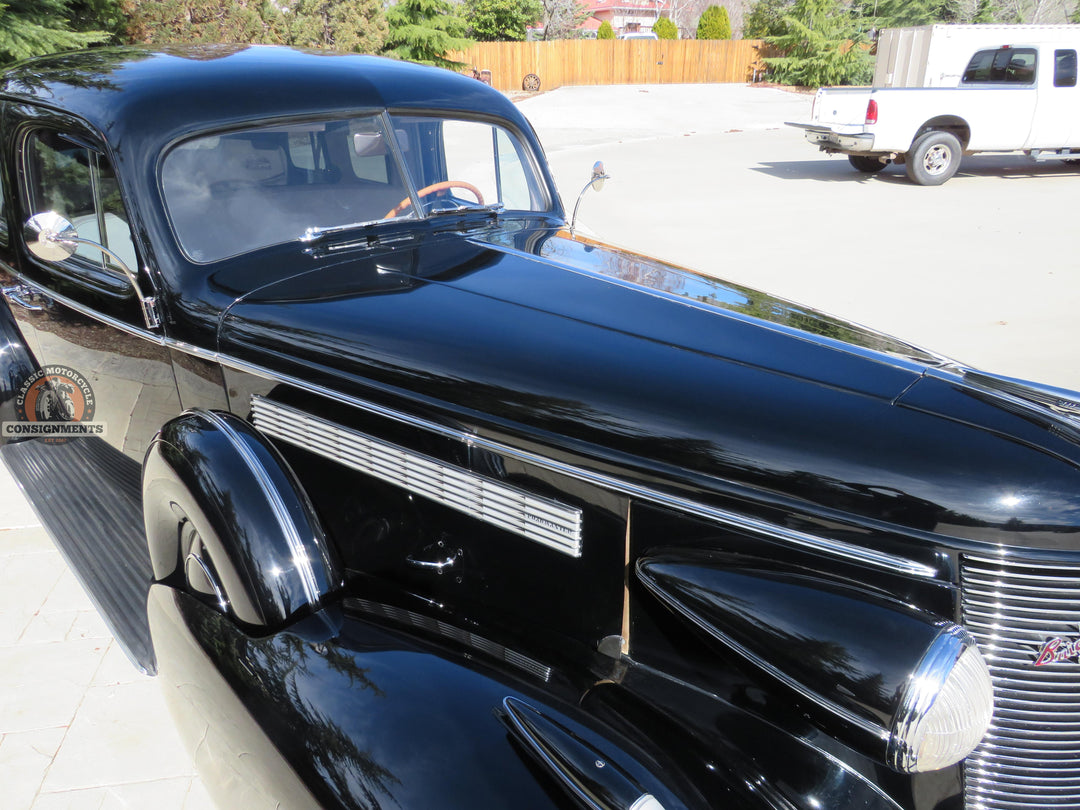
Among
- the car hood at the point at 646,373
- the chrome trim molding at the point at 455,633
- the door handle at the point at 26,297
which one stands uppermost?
the car hood at the point at 646,373

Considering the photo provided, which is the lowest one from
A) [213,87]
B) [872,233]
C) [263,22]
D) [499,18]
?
[872,233]

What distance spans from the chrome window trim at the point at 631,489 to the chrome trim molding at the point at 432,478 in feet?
0.27

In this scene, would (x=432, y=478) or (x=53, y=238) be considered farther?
(x=53, y=238)

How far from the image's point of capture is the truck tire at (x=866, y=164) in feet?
43.4

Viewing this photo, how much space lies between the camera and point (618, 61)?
2875 centimetres

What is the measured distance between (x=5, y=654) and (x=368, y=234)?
6.30 ft

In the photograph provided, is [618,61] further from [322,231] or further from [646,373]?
[646,373]

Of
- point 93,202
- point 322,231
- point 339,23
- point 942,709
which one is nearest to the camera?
point 942,709

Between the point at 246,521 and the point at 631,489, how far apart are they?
0.94 meters

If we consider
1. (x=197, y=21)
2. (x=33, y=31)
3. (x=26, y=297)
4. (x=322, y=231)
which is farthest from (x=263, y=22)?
(x=322, y=231)

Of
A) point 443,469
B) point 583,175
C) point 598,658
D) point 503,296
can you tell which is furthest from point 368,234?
point 583,175

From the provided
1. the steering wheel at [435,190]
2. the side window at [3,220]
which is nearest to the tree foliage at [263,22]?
the side window at [3,220]

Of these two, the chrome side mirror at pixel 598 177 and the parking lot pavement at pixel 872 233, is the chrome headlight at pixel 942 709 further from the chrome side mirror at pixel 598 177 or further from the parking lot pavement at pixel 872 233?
the parking lot pavement at pixel 872 233

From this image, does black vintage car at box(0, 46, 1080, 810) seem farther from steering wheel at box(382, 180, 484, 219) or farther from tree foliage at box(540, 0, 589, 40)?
tree foliage at box(540, 0, 589, 40)
